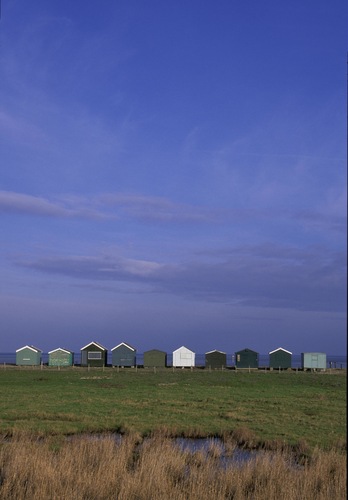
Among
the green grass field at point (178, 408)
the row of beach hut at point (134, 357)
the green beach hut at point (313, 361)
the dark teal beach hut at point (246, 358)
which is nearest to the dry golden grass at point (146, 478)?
the green grass field at point (178, 408)

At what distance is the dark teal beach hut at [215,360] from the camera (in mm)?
91031

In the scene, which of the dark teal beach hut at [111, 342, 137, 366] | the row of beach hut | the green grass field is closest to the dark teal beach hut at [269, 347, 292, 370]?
the row of beach hut

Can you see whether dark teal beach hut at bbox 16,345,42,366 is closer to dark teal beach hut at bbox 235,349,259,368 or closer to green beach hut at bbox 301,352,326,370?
dark teal beach hut at bbox 235,349,259,368

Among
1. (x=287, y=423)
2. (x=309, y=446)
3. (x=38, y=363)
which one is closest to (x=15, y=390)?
(x=287, y=423)

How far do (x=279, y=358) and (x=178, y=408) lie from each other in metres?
55.1

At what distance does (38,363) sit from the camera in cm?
9231

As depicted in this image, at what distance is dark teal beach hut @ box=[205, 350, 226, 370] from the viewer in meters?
91.0

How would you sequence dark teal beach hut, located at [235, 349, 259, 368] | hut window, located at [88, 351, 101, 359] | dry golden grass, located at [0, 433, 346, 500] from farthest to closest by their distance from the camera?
hut window, located at [88, 351, 101, 359] < dark teal beach hut, located at [235, 349, 259, 368] < dry golden grass, located at [0, 433, 346, 500]

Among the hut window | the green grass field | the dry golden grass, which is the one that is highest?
the dry golden grass

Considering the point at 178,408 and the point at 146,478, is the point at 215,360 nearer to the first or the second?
the point at 178,408

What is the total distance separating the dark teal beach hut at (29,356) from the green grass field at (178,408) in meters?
29.7

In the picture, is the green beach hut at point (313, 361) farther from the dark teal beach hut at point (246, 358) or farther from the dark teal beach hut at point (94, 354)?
the dark teal beach hut at point (94, 354)

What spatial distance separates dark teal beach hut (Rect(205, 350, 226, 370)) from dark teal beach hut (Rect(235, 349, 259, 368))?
2.59 m

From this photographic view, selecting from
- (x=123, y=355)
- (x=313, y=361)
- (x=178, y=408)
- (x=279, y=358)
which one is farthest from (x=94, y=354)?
(x=178, y=408)
